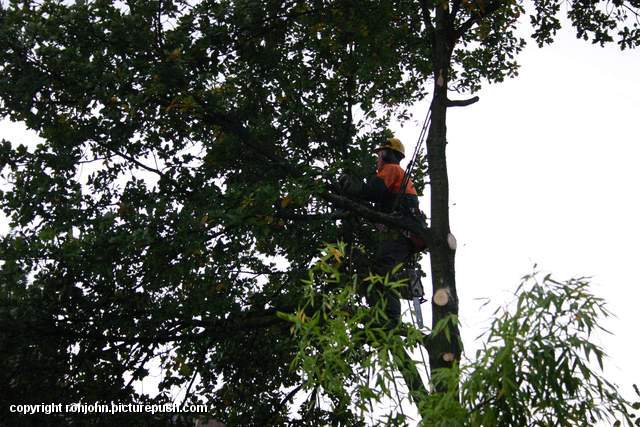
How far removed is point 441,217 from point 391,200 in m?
0.70

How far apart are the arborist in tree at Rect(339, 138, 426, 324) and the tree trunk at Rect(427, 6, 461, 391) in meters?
0.34

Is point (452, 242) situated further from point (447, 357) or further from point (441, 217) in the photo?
point (447, 357)

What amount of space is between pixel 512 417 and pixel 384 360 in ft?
3.01

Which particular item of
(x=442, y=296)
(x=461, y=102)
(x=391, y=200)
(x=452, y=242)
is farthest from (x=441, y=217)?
(x=461, y=102)

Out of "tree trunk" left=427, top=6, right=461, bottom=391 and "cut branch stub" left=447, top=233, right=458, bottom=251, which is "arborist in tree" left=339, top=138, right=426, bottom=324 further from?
"cut branch stub" left=447, top=233, right=458, bottom=251

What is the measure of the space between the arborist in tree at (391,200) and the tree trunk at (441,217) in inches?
13.5

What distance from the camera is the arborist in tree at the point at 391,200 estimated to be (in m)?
9.21

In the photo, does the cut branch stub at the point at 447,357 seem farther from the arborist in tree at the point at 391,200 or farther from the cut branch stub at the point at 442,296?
the arborist in tree at the point at 391,200

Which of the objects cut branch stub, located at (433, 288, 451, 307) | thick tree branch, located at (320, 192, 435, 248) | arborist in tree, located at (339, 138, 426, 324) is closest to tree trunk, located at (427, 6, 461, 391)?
cut branch stub, located at (433, 288, 451, 307)

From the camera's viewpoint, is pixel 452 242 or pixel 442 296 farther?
pixel 452 242

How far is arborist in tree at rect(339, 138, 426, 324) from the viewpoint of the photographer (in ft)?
30.2

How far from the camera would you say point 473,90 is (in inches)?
466

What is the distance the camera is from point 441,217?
9141 millimetres

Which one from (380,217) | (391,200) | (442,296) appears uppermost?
(391,200)
